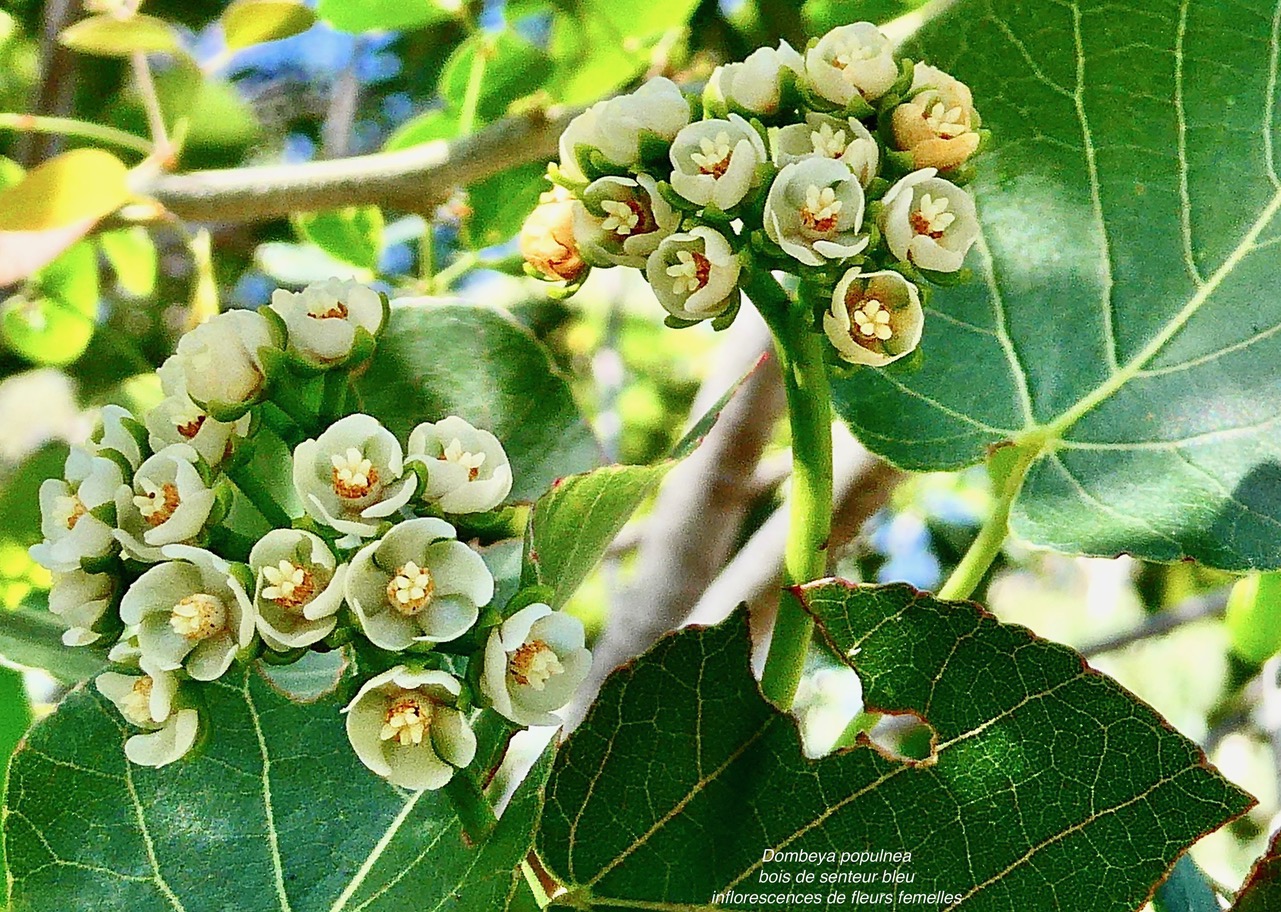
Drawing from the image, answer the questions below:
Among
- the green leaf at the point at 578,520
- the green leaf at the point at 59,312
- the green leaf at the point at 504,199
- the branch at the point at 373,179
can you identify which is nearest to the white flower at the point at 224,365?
the green leaf at the point at 578,520

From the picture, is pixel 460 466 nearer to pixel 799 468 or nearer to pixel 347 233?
pixel 799 468

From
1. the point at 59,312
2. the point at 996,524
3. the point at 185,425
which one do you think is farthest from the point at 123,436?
the point at 59,312

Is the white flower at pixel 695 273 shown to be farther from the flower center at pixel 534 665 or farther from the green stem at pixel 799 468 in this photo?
the flower center at pixel 534 665

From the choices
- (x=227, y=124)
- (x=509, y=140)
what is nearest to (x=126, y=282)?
(x=227, y=124)

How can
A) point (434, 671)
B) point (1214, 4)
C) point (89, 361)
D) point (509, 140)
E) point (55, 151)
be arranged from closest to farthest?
point (434, 671), point (1214, 4), point (509, 140), point (55, 151), point (89, 361)

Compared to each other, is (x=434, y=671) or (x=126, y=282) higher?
(x=434, y=671)

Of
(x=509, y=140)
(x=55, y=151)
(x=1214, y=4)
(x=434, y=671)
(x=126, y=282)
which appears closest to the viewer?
(x=434, y=671)

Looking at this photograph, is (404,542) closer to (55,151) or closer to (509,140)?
(509,140)
